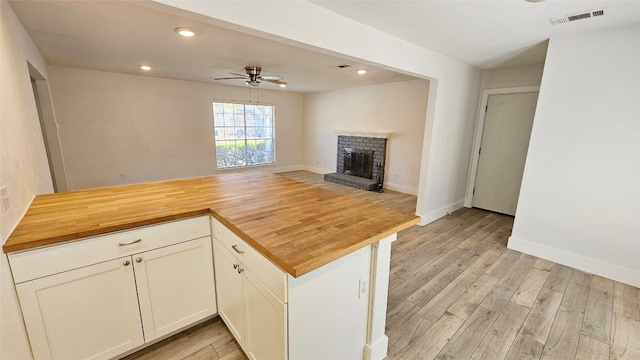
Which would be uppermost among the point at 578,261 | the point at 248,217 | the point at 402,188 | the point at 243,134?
the point at 243,134

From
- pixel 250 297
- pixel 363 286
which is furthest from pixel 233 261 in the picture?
pixel 363 286

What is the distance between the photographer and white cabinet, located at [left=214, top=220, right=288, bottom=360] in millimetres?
1185

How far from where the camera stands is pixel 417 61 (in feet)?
10.0

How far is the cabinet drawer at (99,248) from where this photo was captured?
47.5 inches

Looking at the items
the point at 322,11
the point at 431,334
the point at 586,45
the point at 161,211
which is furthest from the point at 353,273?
the point at 586,45

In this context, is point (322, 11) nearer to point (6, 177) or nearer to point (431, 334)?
point (6, 177)

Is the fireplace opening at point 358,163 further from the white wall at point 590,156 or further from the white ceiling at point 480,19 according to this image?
the white wall at point 590,156

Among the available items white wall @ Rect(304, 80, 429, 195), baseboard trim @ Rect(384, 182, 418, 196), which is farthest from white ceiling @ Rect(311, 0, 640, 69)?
baseboard trim @ Rect(384, 182, 418, 196)

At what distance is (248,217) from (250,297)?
44 cm

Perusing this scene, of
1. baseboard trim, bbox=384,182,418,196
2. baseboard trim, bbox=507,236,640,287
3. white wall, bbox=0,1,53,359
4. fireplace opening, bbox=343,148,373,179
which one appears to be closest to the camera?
white wall, bbox=0,1,53,359

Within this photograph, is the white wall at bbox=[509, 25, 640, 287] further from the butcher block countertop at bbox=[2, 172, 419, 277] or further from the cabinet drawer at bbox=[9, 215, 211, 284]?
the cabinet drawer at bbox=[9, 215, 211, 284]

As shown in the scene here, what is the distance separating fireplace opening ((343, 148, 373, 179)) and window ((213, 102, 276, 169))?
7.31 ft

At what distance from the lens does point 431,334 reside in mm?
1864

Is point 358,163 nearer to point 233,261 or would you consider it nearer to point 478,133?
point 478,133
